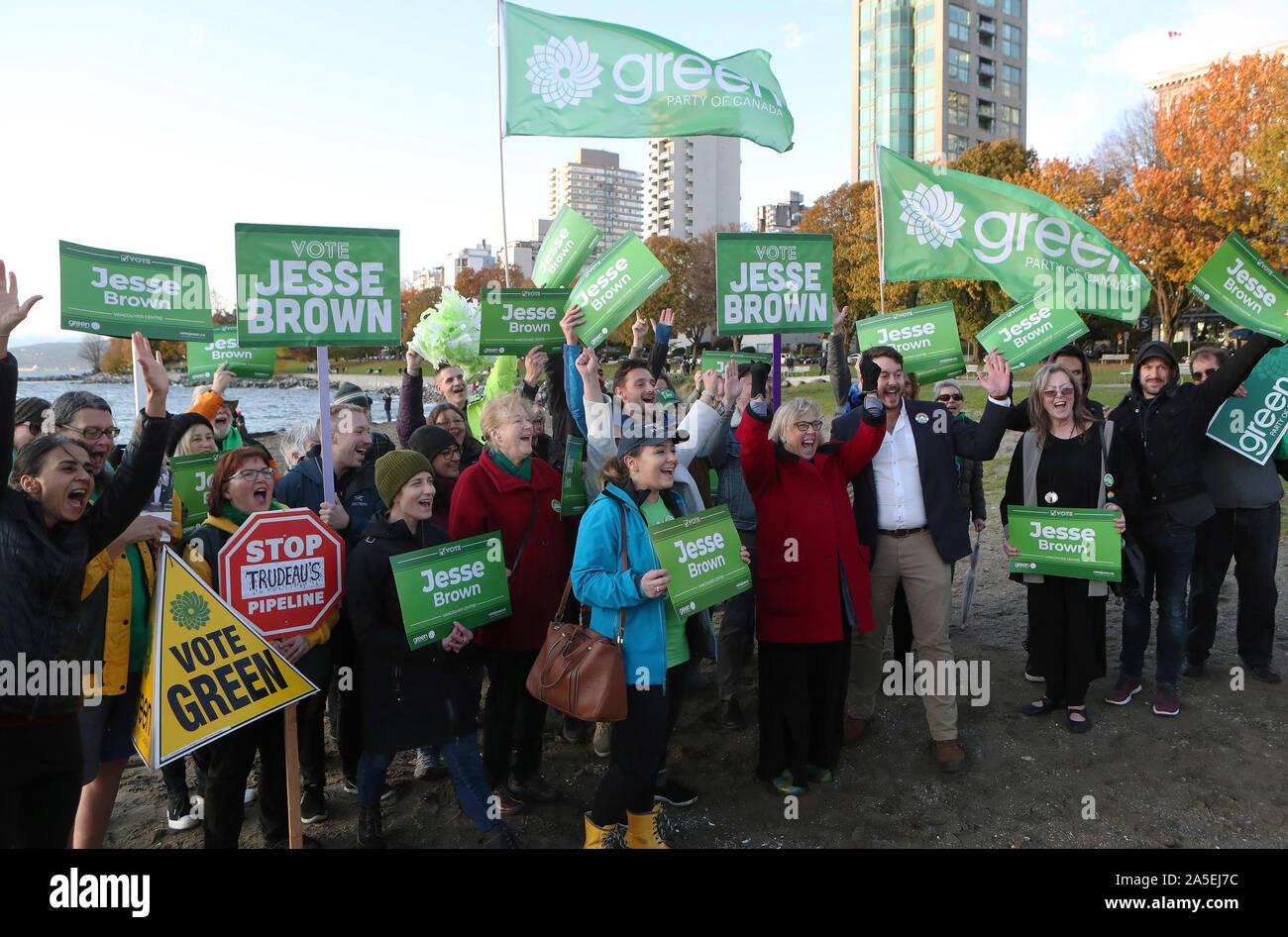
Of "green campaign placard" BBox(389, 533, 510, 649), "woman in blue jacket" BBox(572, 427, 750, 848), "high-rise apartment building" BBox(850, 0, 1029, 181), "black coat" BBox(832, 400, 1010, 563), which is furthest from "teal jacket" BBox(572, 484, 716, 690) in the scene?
"high-rise apartment building" BBox(850, 0, 1029, 181)

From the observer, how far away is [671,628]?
404 cm

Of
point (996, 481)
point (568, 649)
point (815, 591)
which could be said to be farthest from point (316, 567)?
point (996, 481)

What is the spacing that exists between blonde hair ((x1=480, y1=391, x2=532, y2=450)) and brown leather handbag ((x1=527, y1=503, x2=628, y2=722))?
1.07 metres

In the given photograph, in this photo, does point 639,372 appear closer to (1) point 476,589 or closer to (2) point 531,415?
(2) point 531,415

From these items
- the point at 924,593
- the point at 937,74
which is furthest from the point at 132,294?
the point at 937,74

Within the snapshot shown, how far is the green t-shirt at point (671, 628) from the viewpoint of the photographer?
4.01 metres

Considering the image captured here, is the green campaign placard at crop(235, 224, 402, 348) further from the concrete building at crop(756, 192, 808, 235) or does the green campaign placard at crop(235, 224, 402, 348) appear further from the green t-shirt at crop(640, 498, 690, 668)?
the concrete building at crop(756, 192, 808, 235)

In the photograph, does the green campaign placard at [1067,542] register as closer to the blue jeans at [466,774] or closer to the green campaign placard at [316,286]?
the blue jeans at [466,774]

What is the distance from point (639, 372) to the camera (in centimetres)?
496

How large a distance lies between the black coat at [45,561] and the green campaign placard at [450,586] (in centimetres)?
111

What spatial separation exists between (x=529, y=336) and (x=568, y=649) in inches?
105

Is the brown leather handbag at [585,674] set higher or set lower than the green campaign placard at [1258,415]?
lower

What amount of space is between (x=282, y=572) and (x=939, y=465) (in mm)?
3693

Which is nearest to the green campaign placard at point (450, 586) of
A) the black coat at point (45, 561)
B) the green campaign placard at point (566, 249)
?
the black coat at point (45, 561)
